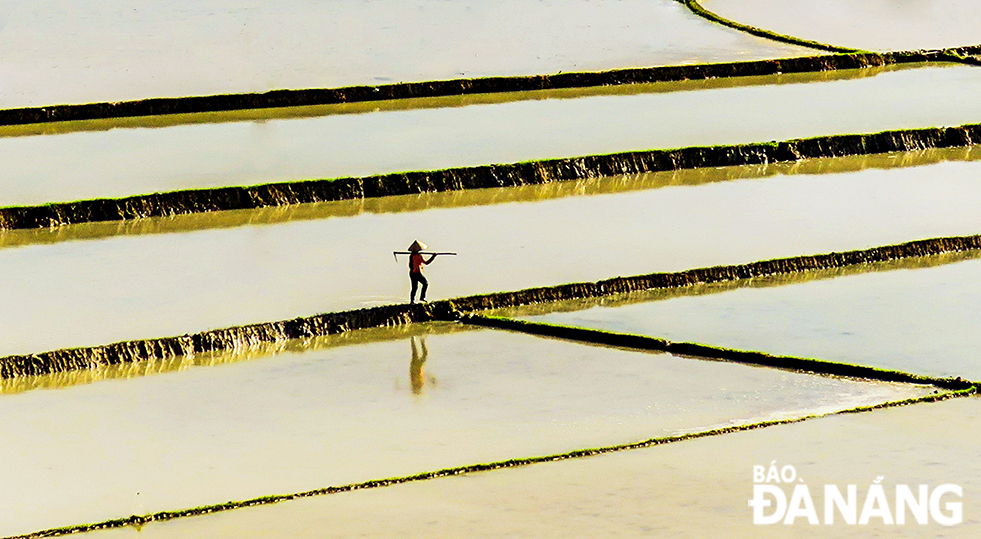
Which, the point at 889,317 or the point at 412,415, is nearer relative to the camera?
the point at 412,415

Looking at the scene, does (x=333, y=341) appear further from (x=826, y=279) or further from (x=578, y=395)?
(x=826, y=279)

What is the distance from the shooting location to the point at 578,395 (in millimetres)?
6133

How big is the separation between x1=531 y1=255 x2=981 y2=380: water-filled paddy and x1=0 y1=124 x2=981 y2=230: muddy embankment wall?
2131 mm

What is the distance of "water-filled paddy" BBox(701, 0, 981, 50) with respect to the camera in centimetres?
1383

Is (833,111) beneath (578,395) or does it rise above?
above

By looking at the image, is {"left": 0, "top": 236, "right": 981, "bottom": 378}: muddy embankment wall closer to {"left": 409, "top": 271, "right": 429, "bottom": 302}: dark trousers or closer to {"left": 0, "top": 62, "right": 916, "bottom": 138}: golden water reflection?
{"left": 409, "top": 271, "right": 429, "bottom": 302}: dark trousers

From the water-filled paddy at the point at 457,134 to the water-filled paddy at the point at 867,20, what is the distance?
1.60 m

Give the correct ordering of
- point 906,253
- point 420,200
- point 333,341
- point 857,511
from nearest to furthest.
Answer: point 857,511 → point 333,341 → point 906,253 → point 420,200

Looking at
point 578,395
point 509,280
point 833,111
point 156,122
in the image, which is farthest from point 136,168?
point 833,111

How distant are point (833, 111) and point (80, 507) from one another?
299 inches

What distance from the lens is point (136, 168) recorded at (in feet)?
30.8

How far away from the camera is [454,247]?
7.98 m

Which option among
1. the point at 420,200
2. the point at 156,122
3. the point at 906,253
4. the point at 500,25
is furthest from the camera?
the point at 500,25

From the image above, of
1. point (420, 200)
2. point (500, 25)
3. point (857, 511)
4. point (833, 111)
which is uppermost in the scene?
point (500, 25)
